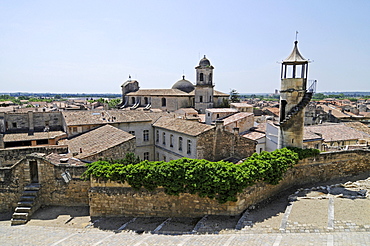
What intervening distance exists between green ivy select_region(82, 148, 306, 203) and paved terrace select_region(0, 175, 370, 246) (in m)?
1.47

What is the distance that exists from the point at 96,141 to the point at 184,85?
124 ft

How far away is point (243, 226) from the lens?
12594mm

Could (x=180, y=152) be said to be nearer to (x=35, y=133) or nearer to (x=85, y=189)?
(x=85, y=189)

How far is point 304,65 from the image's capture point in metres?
19.0

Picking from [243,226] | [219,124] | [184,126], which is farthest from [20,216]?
[219,124]

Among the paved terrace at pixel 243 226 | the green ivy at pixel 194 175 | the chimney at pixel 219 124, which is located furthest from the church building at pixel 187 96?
the green ivy at pixel 194 175

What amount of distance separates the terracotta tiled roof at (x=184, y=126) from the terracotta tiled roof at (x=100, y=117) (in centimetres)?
209

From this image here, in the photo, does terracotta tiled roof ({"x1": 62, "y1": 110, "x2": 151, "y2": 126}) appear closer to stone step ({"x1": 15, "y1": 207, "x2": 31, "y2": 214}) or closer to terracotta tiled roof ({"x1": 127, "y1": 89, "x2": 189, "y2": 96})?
stone step ({"x1": 15, "y1": 207, "x2": 31, "y2": 214})

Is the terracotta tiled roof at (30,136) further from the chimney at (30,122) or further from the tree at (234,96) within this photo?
the tree at (234,96)

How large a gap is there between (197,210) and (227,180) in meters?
2.46

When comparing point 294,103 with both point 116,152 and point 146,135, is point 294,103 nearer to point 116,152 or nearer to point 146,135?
point 116,152

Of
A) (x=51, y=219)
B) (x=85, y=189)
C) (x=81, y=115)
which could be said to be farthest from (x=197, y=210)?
(x=81, y=115)

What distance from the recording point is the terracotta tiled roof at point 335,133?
110 ft

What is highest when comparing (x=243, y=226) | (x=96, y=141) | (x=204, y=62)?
(x=204, y=62)
